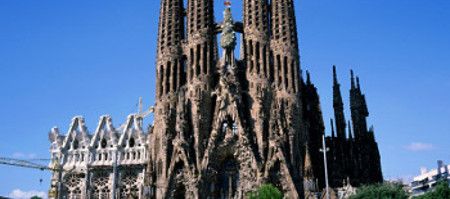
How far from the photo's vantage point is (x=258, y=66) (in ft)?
181

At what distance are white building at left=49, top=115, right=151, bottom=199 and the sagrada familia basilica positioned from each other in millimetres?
114

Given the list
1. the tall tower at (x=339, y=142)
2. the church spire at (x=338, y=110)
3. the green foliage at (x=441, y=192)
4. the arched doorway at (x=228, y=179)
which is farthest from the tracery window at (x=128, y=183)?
the green foliage at (x=441, y=192)

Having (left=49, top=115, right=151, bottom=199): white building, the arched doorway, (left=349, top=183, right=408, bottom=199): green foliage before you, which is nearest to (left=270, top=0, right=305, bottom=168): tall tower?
the arched doorway

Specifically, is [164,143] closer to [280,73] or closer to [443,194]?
[280,73]

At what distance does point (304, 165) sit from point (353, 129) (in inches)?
424

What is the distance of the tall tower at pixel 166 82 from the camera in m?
52.3

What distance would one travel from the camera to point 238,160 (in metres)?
51.5

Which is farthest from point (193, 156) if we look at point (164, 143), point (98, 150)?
point (98, 150)

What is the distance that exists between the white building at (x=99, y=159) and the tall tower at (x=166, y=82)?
6.62 m

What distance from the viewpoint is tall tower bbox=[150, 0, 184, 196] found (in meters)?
52.3

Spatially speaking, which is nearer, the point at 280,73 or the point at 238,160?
the point at 238,160

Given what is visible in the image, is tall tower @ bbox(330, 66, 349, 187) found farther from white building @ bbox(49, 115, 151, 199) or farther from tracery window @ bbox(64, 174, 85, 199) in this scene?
tracery window @ bbox(64, 174, 85, 199)

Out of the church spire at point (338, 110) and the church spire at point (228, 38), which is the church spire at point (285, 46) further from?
the church spire at point (338, 110)

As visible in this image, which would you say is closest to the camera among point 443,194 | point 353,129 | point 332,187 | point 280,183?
point 443,194
